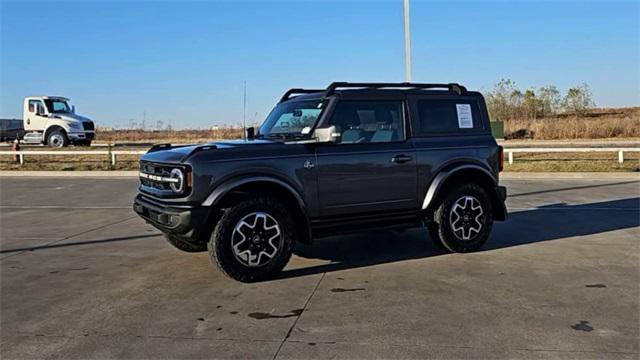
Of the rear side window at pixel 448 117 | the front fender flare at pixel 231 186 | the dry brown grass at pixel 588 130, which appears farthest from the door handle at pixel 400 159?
the dry brown grass at pixel 588 130

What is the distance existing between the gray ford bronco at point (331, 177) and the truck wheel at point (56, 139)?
24.8 metres

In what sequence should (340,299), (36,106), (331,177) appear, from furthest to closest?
(36,106) → (331,177) → (340,299)

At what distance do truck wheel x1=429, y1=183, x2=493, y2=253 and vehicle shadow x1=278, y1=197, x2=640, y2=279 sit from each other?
0.27 m

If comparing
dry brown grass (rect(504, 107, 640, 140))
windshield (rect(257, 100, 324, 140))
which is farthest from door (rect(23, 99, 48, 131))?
dry brown grass (rect(504, 107, 640, 140))

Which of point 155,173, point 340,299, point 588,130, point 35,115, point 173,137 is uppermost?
point 35,115

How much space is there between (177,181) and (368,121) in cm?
228

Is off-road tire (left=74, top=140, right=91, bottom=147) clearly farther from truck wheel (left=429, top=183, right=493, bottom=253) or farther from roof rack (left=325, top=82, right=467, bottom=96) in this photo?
truck wheel (left=429, top=183, right=493, bottom=253)

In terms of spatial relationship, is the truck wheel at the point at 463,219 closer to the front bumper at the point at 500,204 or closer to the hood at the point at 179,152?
the front bumper at the point at 500,204

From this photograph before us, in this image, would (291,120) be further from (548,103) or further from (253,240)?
(548,103)

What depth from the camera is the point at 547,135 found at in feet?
132

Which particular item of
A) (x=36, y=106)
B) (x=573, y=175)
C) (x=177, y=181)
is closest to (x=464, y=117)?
(x=177, y=181)

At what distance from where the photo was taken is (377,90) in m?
6.50

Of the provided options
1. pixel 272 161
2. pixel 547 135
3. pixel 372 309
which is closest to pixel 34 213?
pixel 272 161

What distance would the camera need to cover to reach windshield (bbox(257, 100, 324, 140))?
20.7 ft
